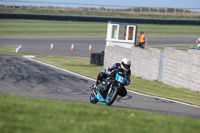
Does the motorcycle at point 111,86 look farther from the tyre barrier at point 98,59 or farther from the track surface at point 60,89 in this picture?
the tyre barrier at point 98,59

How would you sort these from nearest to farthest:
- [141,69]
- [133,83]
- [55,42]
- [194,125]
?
[194,125] < [133,83] < [141,69] < [55,42]

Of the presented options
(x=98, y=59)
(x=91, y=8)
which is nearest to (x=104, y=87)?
(x=98, y=59)

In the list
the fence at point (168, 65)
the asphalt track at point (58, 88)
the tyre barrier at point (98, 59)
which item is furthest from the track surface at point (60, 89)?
the tyre barrier at point (98, 59)

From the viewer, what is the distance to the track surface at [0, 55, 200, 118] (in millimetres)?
11383

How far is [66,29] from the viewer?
47719mm

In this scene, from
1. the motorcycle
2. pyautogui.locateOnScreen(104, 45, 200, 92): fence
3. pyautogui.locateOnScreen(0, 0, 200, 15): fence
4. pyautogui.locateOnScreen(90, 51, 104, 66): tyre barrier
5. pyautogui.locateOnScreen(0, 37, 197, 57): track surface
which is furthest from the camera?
pyautogui.locateOnScreen(0, 0, 200, 15): fence

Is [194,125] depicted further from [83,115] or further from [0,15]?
[0,15]

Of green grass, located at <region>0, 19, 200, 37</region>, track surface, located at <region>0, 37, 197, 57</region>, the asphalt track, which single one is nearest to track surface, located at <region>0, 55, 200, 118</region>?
the asphalt track

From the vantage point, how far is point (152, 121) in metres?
6.71

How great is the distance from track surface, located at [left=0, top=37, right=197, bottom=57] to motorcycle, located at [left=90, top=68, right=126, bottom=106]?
20370 millimetres

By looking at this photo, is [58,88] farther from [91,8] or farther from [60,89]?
[91,8]

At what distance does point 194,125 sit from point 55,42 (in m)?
32.6

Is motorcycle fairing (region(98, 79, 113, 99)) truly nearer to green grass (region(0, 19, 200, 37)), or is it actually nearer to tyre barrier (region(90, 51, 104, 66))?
tyre barrier (region(90, 51, 104, 66))

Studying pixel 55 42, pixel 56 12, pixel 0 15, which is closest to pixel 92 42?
pixel 55 42
